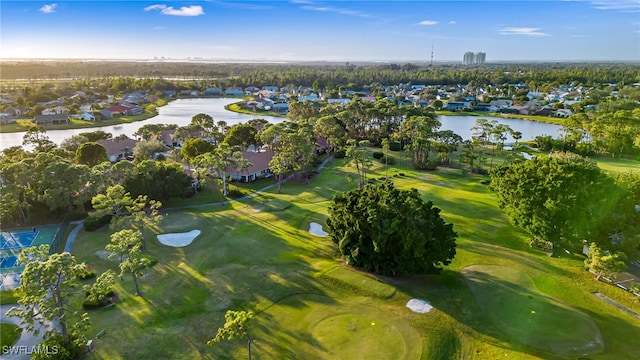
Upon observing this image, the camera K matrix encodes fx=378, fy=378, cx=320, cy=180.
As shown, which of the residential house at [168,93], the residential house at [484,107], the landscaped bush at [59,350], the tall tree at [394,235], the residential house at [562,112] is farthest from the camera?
the residential house at [168,93]

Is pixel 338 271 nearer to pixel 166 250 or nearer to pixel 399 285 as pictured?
pixel 399 285

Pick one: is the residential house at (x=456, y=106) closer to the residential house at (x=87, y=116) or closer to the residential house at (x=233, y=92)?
the residential house at (x=233, y=92)

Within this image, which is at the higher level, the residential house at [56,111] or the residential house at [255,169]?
the residential house at [56,111]

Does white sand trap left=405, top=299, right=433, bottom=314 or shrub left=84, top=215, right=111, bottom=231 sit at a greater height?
shrub left=84, top=215, right=111, bottom=231

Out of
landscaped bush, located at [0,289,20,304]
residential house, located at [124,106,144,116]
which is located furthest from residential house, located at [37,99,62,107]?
landscaped bush, located at [0,289,20,304]

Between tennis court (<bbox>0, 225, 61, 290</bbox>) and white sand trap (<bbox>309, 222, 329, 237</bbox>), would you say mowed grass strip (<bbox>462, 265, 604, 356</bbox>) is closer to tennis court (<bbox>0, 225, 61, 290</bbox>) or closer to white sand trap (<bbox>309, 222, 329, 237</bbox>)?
white sand trap (<bbox>309, 222, 329, 237</bbox>)

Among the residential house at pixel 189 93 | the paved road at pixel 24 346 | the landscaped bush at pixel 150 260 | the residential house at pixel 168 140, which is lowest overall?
the paved road at pixel 24 346

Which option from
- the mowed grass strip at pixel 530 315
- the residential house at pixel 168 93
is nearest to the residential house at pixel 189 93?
the residential house at pixel 168 93
